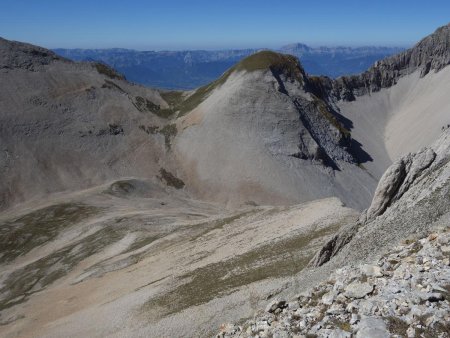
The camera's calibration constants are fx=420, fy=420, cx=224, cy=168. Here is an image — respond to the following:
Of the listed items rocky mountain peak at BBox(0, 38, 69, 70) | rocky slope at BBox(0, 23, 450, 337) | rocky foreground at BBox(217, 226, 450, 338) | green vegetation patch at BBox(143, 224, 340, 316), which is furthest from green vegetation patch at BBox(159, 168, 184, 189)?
rocky foreground at BBox(217, 226, 450, 338)

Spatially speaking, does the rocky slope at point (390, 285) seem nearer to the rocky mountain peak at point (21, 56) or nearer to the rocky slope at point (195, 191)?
the rocky slope at point (195, 191)

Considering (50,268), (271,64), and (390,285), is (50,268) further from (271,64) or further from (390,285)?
(271,64)

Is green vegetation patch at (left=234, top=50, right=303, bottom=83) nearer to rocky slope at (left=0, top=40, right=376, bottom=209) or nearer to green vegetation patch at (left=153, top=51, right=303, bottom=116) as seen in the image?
green vegetation patch at (left=153, top=51, right=303, bottom=116)

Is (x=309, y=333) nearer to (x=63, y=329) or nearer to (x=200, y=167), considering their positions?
(x=63, y=329)

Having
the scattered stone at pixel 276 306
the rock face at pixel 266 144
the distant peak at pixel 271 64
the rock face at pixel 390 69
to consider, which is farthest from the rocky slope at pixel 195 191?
the rock face at pixel 390 69

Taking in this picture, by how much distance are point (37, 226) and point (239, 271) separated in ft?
197

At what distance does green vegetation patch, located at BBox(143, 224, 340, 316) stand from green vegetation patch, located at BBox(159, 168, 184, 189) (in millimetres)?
68100

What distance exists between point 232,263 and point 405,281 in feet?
88.0

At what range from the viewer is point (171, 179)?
113 meters

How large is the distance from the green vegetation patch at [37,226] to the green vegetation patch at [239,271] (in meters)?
48.5

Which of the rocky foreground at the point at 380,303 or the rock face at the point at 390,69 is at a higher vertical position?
the rock face at the point at 390,69

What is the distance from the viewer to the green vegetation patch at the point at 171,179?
11112 cm

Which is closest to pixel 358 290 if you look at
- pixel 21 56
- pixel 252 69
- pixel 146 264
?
pixel 146 264

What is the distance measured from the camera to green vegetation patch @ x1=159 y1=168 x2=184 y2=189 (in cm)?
11112
